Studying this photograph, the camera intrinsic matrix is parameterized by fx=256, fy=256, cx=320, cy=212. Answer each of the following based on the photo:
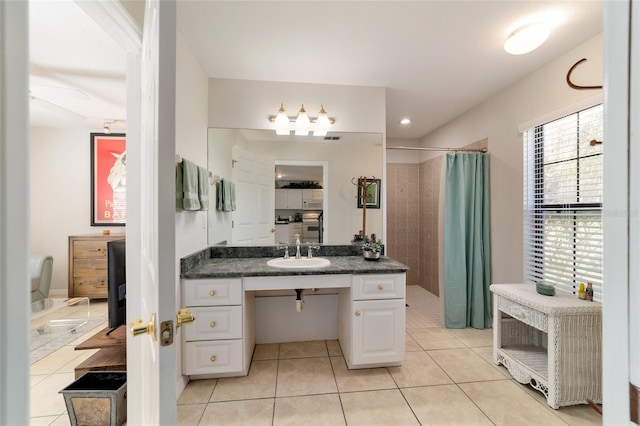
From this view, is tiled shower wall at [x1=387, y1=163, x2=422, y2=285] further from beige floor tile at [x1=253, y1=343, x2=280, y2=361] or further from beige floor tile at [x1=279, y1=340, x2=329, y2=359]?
beige floor tile at [x1=253, y1=343, x2=280, y2=361]

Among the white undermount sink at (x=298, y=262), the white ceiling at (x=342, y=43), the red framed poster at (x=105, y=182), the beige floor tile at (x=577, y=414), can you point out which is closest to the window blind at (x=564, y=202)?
the white ceiling at (x=342, y=43)

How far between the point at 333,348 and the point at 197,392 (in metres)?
1.13

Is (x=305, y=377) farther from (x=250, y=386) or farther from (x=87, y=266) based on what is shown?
(x=87, y=266)

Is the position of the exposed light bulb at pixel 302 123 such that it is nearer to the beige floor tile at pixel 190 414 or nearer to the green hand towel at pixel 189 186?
the green hand towel at pixel 189 186

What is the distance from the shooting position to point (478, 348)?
2.33 m

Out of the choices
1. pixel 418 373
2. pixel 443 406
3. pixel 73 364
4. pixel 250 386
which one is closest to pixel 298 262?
pixel 250 386

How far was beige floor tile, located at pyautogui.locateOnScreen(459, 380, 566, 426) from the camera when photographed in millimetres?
1546

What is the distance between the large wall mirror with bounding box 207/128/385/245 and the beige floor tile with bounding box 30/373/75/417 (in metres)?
1.40

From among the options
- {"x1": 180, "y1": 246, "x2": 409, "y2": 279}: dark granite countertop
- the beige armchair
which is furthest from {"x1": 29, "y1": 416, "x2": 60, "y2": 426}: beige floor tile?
the beige armchair

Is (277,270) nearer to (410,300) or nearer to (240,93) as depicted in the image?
(240,93)

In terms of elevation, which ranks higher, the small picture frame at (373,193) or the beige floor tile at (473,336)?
the small picture frame at (373,193)

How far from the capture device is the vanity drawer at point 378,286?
195 centimetres

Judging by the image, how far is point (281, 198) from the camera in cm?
251

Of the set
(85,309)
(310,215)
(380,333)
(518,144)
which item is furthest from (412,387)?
(85,309)
